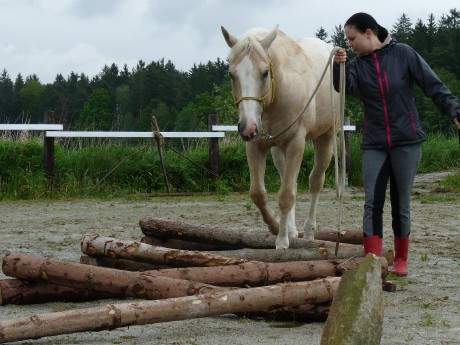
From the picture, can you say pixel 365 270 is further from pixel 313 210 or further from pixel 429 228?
pixel 429 228

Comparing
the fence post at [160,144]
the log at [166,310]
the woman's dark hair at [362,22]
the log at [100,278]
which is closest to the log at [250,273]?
the log at [100,278]

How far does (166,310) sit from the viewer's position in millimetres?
4934

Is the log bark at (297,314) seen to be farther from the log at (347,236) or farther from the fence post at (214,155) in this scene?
the fence post at (214,155)

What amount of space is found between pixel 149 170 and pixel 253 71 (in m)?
10.4

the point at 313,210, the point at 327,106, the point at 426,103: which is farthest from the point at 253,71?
the point at 426,103

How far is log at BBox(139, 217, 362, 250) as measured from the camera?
7.79 m

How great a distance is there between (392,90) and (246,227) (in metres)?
4.64

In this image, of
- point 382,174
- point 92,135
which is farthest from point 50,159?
point 382,174

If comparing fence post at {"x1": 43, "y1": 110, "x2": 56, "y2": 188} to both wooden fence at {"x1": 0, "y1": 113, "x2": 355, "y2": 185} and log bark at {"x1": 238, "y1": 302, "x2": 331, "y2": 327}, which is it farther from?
log bark at {"x1": 238, "y1": 302, "x2": 331, "y2": 327}


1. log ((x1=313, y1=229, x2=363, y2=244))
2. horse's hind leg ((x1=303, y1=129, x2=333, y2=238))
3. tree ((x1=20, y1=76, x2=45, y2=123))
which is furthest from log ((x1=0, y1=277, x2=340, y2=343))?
tree ((x1=20, y1=76, x2=45, y2=123))

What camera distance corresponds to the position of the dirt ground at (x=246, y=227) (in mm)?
5055

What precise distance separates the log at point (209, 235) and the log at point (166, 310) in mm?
2333

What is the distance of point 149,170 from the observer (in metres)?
17.3

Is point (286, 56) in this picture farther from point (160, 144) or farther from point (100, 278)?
point (160, 144)
